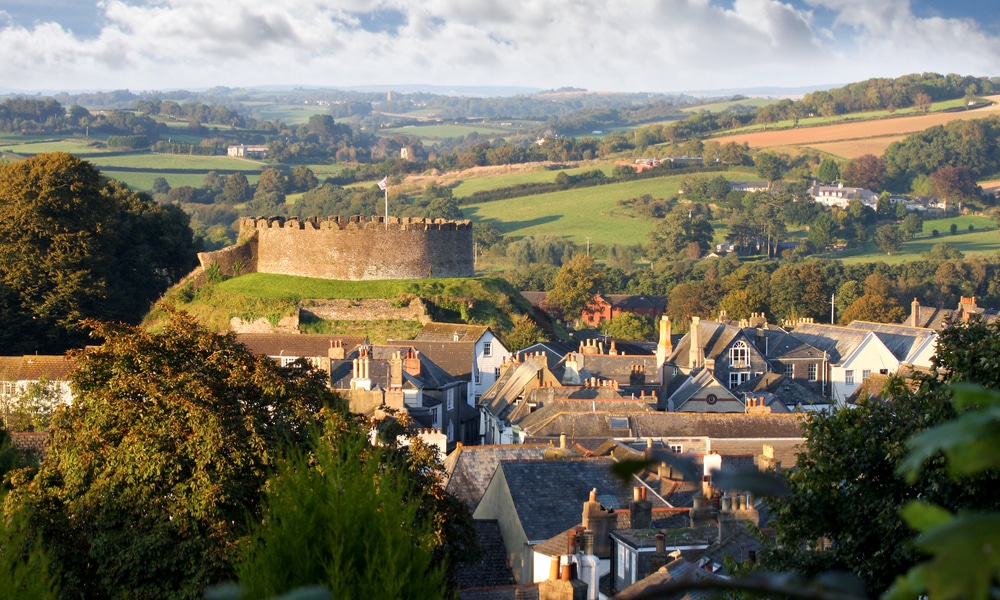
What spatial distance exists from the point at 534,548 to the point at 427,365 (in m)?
22.0

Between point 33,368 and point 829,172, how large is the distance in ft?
442

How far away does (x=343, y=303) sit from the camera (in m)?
55.5

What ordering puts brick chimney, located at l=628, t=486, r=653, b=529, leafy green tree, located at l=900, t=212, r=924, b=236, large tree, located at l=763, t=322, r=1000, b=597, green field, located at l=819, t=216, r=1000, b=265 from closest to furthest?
large tree, located at l=763, t=322, r=1000, b=597 < brick chimney, located at l=628, t=486, r=653, b=529 < green field, located at l=819, t=216, r=1000, b=265 < leafy green tree, located at l=900, t=212, r=924, b=236

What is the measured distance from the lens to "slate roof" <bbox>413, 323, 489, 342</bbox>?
47.7 metres

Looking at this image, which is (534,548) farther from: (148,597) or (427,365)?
(427,365)

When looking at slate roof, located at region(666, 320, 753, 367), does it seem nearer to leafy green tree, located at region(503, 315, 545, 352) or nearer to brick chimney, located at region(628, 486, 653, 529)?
leafy green tree, located at region(503, 315, 545, 352)

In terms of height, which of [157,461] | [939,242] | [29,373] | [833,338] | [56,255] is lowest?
[939,242]

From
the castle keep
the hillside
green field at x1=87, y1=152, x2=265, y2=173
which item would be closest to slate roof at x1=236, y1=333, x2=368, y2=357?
the hillside

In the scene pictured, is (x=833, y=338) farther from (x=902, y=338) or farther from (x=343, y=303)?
(x=343, y=303)

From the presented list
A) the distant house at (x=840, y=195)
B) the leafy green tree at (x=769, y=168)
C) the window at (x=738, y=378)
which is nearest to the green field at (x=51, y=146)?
the leafy green tree at (x=769, y=168)

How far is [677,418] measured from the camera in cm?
3195

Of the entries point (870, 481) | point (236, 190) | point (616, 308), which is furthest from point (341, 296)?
point (236, 190)

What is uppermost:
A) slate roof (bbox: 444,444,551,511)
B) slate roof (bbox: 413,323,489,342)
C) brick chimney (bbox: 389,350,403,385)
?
slate roof (bbox: 444,444,551,511)

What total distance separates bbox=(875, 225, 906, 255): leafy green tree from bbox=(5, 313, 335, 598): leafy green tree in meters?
105
